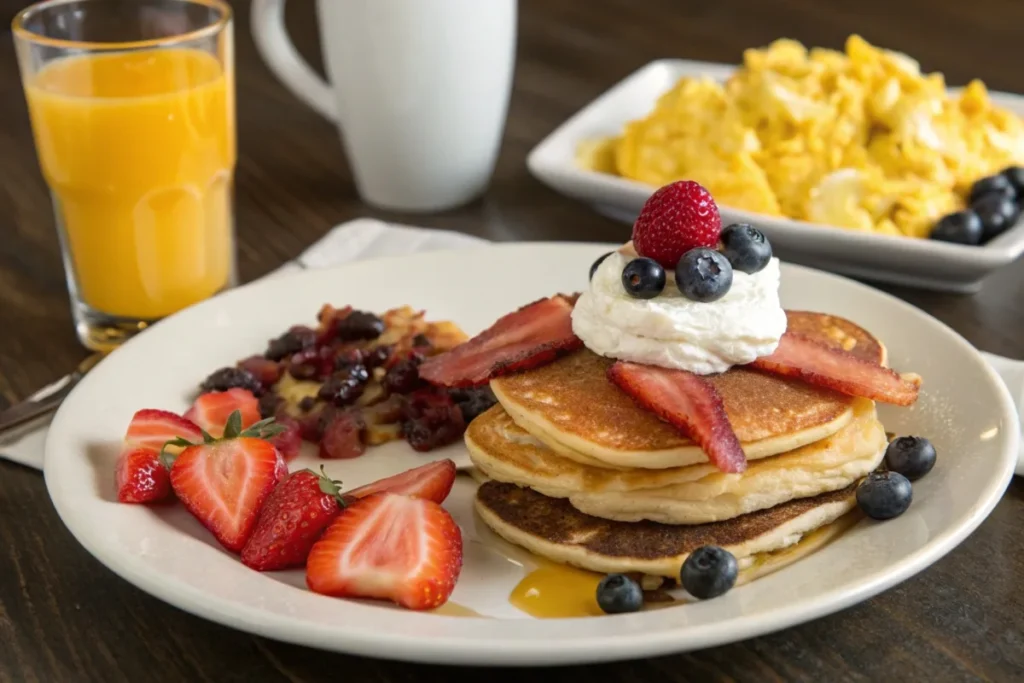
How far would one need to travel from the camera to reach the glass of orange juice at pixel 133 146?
1.97m

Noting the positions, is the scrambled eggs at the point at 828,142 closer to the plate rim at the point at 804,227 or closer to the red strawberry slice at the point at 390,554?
the plate rim at the point at 804,227

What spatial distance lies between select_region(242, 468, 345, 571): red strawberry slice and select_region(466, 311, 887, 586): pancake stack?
22 cm

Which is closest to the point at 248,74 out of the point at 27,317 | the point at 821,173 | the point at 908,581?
the point at 27,317

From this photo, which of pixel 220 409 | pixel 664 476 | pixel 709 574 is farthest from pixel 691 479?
pixel 220 409

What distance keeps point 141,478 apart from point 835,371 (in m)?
0.86

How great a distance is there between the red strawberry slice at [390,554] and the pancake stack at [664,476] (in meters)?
0.14

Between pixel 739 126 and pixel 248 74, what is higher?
pixel 739 126

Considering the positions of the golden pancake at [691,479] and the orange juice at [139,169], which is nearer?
the golden pancake at [691,479]

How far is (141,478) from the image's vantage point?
4.70 feet

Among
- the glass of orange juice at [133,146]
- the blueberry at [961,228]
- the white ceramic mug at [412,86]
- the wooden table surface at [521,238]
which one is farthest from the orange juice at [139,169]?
the blueberry at [961,228]

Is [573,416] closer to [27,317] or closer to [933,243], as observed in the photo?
[933,243]

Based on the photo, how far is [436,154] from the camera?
2.63 m

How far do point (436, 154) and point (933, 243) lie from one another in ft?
3.50

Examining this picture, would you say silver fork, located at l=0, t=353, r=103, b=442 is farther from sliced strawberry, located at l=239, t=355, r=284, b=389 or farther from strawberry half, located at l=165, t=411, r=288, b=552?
strawberry half, located at l=165, t=411, r=288, b=552
